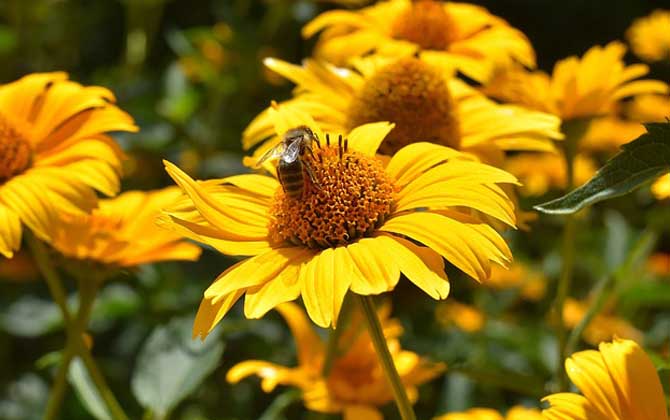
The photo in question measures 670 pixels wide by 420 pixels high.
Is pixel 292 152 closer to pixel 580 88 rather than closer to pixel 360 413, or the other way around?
pixel 360 413

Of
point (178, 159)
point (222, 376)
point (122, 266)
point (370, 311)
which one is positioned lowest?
point (222, 376)

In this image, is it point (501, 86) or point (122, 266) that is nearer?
point (122, 266)

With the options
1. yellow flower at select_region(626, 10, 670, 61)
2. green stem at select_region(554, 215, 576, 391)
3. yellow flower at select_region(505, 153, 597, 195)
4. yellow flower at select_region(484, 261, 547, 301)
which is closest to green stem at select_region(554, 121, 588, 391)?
green stem at select_region(554, 215, 576, 391)

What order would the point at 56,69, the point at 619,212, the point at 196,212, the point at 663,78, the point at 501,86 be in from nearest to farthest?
1. the point at 196,212
2. the point at 501,86
3. the point at 56,69
4. the point at 619,212
5. the point at 663,78

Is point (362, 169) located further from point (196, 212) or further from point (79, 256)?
point (79, 256)

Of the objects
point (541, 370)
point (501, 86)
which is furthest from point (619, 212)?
point (501, 86)

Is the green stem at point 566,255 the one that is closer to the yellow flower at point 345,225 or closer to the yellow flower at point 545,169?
the yellow flower at point 345,225

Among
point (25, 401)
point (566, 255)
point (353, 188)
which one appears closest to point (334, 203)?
point (353, 188)
